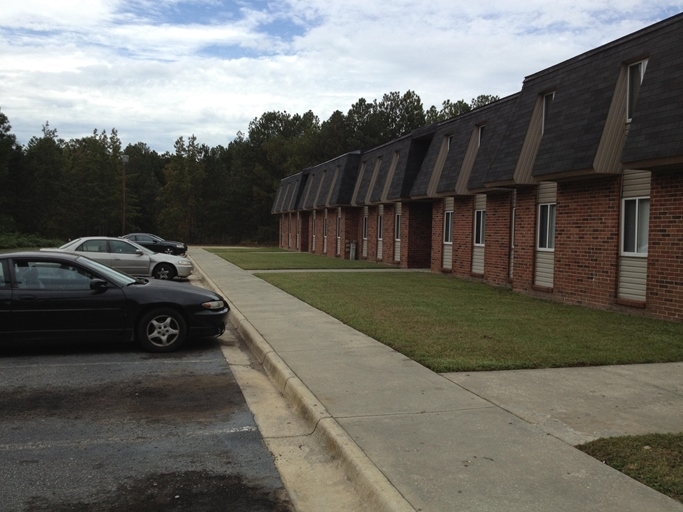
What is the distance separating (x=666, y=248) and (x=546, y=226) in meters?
4.75

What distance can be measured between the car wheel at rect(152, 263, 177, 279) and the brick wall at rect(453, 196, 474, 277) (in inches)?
384

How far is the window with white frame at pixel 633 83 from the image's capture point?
13370 millimetres

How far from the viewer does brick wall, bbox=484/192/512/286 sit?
1916 cm

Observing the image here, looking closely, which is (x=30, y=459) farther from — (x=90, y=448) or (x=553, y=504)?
(x=553, y=504)

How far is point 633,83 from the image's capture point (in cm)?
1358

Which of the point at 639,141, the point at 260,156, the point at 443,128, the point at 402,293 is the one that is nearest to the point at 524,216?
the point at 402,293

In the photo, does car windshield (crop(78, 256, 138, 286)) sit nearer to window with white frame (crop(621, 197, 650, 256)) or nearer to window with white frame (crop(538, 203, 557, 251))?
window with white frame (crop(621, 197, 650, 256))

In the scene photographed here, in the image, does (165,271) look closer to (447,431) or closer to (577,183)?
(577,183)

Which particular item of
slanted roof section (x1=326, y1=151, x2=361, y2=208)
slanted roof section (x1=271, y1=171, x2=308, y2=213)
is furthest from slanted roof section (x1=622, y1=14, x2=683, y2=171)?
slanted roof section (x1=271, y1=171, x2=308, y2=213)

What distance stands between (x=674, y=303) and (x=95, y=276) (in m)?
10.2

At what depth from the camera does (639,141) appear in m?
11.9

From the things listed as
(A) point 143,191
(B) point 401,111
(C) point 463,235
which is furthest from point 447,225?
(A) point 143,191

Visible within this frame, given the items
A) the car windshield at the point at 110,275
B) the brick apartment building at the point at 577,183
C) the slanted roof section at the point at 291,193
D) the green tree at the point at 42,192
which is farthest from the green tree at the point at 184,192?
the car windshield at the point at 110,275

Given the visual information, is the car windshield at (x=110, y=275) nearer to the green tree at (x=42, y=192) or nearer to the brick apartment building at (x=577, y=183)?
the brick apartment building at (x=577, y=183)
